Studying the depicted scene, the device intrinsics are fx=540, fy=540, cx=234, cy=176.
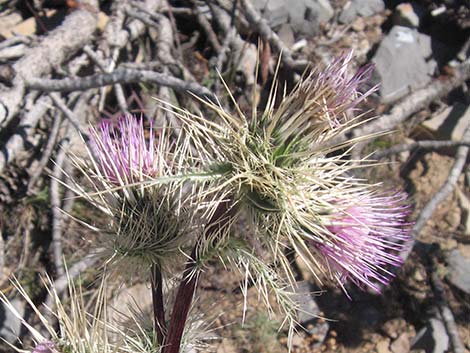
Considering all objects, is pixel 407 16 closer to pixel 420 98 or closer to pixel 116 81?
pixel 420 98

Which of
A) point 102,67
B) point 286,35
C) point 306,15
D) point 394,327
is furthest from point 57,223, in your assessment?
point 306,15

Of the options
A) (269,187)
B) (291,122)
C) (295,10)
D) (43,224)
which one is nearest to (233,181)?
(269,187)

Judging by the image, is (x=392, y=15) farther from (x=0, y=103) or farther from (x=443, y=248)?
(x=0, y=103)

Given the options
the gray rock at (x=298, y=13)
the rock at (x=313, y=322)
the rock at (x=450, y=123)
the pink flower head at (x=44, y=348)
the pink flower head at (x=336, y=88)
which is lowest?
the rock at (x=313, y=322)

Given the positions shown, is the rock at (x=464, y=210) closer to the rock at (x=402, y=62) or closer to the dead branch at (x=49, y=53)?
the rock at (x=402, y=62)

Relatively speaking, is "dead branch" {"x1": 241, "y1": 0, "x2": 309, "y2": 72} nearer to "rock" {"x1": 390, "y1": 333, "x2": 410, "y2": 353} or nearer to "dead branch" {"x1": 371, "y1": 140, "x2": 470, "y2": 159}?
"dead branch" {"x1": 371, "y1": 140, "x2": 470, "y2": 159}

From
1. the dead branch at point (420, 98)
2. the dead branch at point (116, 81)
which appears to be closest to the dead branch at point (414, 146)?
the dead branch at point (420, 98)
